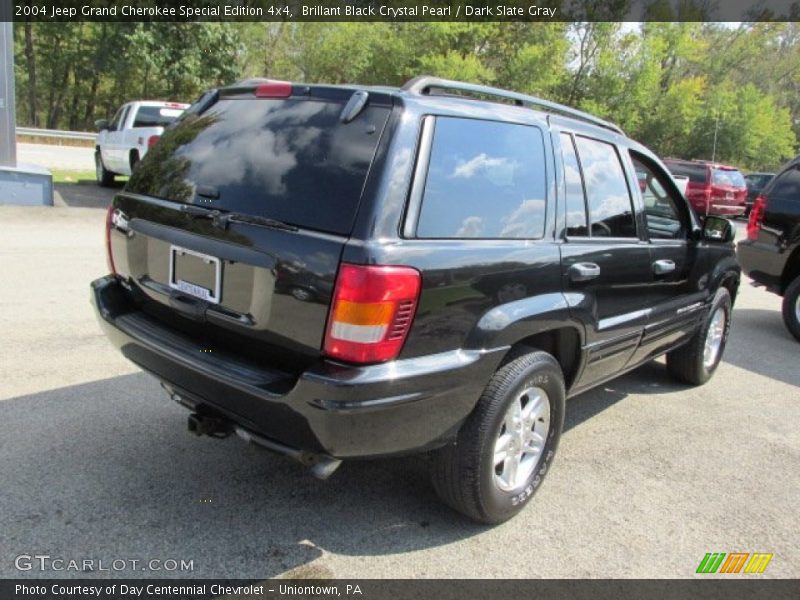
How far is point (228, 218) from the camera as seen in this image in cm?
258

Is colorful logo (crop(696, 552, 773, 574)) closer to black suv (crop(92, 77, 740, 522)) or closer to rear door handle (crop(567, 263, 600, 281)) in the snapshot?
black suv (crop(92, 77, 740, 522))

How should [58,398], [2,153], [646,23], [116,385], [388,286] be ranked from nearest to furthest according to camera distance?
[388,286] → [58,398] → [116,385] → [2,153] → [646,23]

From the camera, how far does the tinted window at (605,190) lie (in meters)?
3.39

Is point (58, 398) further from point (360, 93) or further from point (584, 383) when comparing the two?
point (584, 383)

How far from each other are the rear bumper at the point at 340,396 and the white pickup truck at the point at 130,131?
427 inches

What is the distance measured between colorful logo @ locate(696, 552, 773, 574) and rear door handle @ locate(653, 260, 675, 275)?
163 cm

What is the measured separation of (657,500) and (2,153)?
38.9ft

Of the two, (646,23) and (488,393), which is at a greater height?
(646,23)

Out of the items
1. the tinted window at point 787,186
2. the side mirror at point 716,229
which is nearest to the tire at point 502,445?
the side mirror at point 716,229

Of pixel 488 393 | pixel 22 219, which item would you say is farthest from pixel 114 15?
pixel 488 393

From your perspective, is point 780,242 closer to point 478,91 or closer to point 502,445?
point 478,91

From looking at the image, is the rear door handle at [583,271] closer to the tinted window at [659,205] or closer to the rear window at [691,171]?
the tinted window at [659,205]

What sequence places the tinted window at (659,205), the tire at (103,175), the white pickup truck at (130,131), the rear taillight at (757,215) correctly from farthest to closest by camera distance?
the tire at (103,175), the white pickup truck at (130,131), the rear taillight at (757,215), the tinted window at (659,205)

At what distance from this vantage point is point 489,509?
9.36 feet
